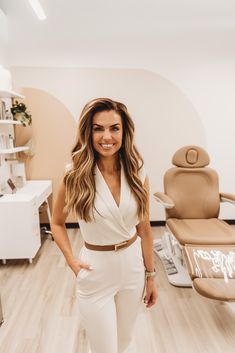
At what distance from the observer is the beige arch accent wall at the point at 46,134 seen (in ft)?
11.2

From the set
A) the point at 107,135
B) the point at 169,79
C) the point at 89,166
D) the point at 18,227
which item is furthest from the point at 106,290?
the point at 169,79

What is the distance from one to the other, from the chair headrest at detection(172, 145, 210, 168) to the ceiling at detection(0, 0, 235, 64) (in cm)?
166

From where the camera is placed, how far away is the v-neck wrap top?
37.7 inches

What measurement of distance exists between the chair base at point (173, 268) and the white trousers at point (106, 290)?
131 centimetres

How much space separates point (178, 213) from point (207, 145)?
1424 mm

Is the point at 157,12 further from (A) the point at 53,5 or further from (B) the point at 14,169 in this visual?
(B) the point at 14,169

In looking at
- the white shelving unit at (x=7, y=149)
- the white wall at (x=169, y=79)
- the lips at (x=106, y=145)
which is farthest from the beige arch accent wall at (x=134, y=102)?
the lips at (x=106, y=145)

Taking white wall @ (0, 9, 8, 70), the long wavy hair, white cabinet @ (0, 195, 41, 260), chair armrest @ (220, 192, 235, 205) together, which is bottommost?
white cabinet @ (0, 195, 41, 260)

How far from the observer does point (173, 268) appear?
8.14 feet

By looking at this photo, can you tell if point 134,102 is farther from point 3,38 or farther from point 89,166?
point 89,166

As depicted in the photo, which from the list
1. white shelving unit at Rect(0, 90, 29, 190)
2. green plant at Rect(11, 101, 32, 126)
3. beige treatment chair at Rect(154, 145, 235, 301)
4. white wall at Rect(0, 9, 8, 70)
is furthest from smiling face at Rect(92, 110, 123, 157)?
white wall at Rect(0, 9, 8, 70)

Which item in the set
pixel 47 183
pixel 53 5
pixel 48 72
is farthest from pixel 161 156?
pixel 53 5

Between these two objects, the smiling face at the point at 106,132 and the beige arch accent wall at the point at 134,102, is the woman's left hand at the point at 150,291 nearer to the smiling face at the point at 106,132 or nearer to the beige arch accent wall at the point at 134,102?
the smiling face at the point at 106,132

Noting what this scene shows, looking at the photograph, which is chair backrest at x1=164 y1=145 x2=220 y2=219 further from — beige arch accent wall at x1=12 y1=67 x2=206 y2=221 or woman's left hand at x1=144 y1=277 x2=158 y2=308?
woman's left hand at x1=144 y1=277 x2=158 y2=308
